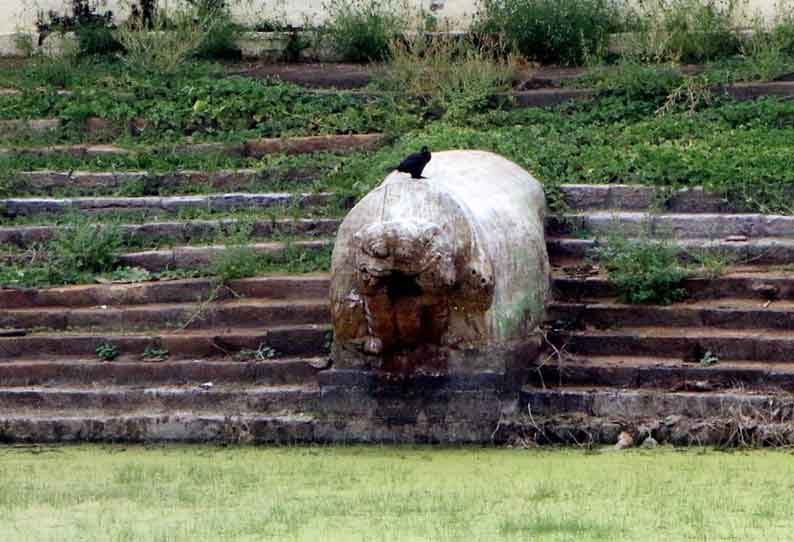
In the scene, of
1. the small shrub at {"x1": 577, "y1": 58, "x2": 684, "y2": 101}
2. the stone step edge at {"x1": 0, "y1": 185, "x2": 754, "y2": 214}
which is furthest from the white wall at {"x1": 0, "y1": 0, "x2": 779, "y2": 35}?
the stone step edge at {"x1": 0, "y1": 185, "x2": 754, "y2": 214}

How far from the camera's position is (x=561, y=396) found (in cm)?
1201

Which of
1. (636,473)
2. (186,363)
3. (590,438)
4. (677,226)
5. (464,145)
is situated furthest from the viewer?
(464,145)

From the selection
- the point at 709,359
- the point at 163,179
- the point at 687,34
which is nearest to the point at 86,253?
the point at 163,179

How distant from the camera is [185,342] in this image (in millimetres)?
13078

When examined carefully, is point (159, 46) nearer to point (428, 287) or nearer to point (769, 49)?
point (769, 49)

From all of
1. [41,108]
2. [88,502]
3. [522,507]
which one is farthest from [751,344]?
[41,108]

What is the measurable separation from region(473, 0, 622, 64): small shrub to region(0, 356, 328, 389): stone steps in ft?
19.3

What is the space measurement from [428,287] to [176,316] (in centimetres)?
251

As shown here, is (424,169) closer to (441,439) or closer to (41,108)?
(441,439)

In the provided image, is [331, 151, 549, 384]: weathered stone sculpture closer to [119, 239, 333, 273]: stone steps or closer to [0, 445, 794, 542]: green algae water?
[0, 445, 794, 542]: green algae water

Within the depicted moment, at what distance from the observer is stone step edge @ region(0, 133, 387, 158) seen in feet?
52.9

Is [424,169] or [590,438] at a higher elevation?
[424,169]

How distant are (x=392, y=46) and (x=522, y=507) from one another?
7.89 meters

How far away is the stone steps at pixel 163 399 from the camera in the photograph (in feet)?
40.6
